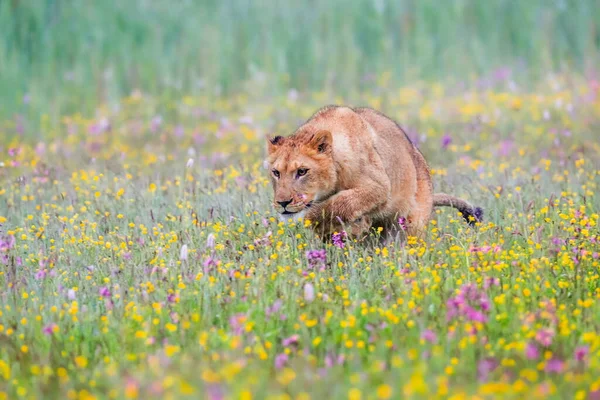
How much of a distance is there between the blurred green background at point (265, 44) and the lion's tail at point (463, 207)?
7.21 metres

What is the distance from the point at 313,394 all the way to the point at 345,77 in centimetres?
1153

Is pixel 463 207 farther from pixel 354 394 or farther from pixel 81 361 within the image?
pixel 354 394

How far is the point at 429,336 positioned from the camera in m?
4.30

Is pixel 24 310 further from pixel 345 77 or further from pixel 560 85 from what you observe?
pixel 560 85

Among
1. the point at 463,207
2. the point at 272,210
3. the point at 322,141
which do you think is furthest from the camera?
the point at 272,210

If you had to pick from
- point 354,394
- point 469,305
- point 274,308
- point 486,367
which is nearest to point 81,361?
point 274,308

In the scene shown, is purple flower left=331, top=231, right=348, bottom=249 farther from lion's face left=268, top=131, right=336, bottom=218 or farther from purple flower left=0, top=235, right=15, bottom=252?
purple flower left=0, top=235, right=15, bottom=252

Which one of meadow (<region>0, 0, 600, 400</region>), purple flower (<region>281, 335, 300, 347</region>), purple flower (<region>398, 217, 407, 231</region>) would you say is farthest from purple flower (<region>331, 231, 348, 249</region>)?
purple flower (<region>281, 335, 300, 347</region>)

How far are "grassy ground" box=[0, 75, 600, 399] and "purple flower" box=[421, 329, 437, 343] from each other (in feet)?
0.04

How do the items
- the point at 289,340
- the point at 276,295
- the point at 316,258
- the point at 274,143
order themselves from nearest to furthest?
the point at 289,340 < the point at 276,295 < the point at 316,258 < the point at 274,143

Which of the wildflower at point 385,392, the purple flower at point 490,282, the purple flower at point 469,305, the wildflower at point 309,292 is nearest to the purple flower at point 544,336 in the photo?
the purple flower at point 469,305

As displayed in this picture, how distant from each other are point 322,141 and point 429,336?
8.05 feet

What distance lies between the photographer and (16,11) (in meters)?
13.8

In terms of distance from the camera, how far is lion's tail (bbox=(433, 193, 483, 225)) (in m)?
7.24
